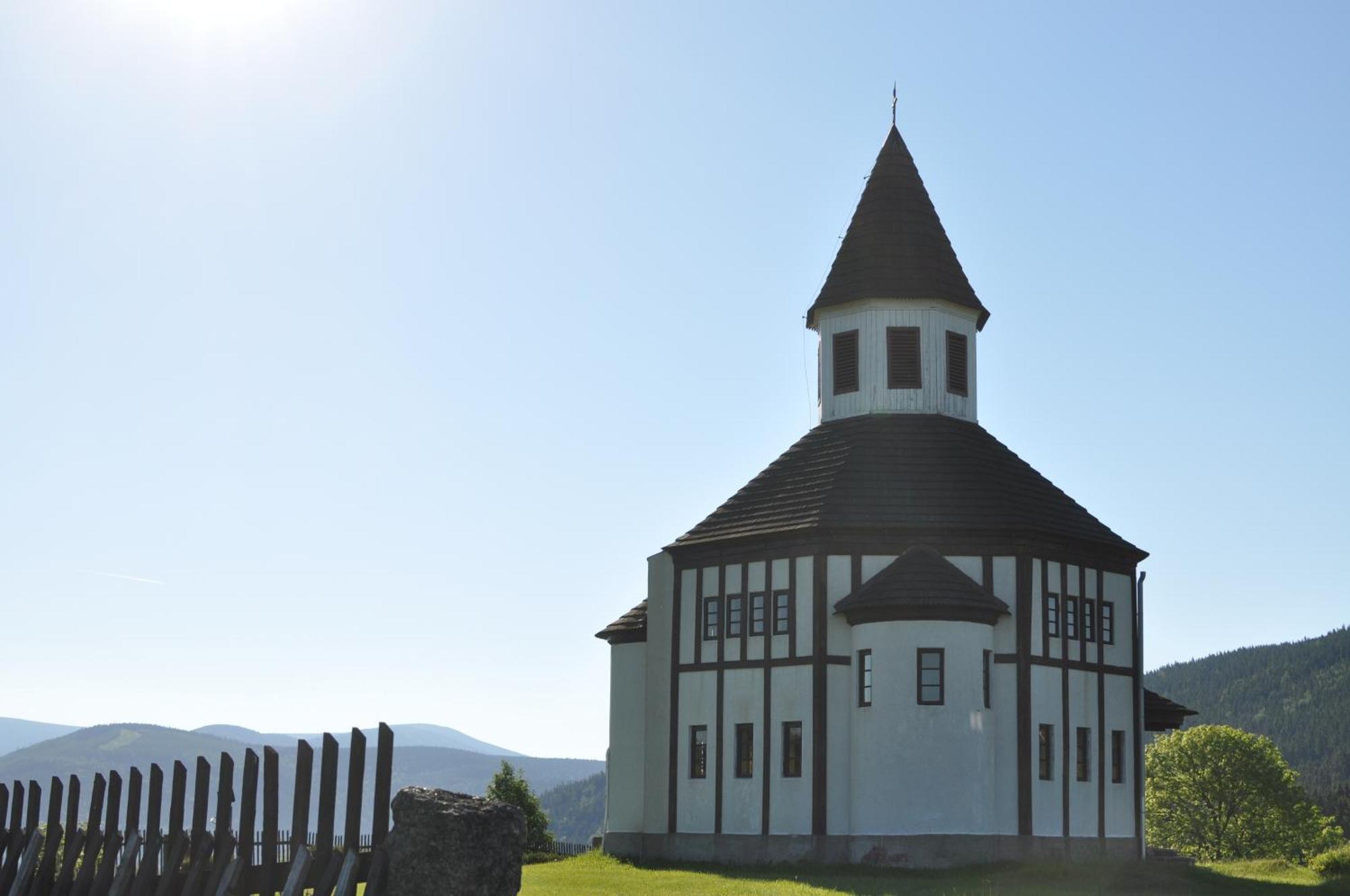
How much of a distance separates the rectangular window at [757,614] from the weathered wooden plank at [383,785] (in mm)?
25094

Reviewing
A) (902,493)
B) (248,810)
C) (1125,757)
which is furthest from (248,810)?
(1125,757)

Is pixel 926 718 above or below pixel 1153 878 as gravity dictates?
above

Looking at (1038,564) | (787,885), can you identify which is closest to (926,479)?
(1038,564)

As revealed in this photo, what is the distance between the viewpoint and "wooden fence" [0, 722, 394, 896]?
13.5 meters

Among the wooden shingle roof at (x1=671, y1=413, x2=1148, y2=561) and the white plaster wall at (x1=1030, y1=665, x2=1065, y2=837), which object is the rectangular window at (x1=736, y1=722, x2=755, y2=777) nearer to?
the wooden shingle roof at (x1=671, y1=413, x2=1148, y2=561)

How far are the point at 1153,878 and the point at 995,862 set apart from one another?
480cm

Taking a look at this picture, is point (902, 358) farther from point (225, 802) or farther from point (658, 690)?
point (225, 802)

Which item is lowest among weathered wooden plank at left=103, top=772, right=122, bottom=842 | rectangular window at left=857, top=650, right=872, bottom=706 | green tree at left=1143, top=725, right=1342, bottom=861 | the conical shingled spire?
green tree at left=1143, top=725, right=1342, bottom=861

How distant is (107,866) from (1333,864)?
2788 centimetres

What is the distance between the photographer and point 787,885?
29578mm

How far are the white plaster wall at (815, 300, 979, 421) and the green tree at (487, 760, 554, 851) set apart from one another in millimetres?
21601

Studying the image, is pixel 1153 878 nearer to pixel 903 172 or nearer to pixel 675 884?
pixel 675 884

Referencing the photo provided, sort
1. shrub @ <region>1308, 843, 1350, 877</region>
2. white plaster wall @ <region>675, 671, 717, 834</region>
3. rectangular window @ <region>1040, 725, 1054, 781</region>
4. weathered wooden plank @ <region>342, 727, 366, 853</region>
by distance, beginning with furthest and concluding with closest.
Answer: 1. white plaster wall @ <region>675, 671, 717, 834</region>
2. rectangular window @ <region>1040, 725, 1054, 781</region>
3. shrub @ <region>1308, 843, 1350, 877</region>
4. weathered wooden plank @ <region>342, 727, 366, 853</region>

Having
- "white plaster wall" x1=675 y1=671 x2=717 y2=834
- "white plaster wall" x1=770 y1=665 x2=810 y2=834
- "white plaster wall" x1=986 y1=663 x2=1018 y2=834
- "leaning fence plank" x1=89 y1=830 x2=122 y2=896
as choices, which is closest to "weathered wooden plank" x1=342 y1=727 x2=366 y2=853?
"leaning fence plank" x1=89 y1=830 x2=122 y2=896
